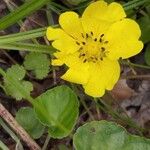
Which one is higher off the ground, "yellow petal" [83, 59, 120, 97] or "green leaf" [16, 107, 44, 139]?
"yellow petal" [83, 59, 120, 97]

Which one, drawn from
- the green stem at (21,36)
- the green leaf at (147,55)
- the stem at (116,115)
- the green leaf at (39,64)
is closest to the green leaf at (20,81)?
the green leaf at (39,64)

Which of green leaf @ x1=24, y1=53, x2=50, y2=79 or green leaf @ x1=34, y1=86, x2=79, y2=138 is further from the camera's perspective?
green leaf @ x1=24, y1=53, x2=50, y2=79

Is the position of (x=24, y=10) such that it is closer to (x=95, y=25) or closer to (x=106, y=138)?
(x=95, y=25)

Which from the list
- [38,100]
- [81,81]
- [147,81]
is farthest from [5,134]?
[147,81]

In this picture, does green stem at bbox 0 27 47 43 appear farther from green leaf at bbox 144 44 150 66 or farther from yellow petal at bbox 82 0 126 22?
green leaf at bbox 144 44 150 66

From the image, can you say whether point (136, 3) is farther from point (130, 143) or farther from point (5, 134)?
point (5, 134)

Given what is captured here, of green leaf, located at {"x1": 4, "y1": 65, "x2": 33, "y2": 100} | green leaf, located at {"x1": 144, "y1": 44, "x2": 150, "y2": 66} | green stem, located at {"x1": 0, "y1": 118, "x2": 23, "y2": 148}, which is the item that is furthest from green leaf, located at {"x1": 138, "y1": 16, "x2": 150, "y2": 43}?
green stem, located at {"x1": 0, "y1": 118, "x2": 23, "y2": 148}
